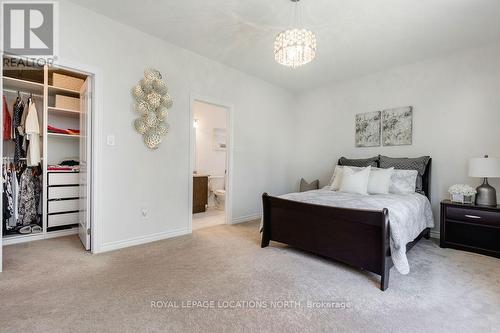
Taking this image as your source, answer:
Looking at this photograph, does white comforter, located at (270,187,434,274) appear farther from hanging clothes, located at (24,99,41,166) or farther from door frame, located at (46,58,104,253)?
hanging clothes, located at (24,99,41,166)

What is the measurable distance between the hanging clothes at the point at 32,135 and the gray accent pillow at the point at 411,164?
473cm

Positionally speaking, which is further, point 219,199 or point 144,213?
point 219,199

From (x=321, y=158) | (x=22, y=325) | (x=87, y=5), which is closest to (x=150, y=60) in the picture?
(x=87, y=5)

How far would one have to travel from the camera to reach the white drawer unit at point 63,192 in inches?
129

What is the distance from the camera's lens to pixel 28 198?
3.28 metres

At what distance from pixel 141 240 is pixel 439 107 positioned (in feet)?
14.2

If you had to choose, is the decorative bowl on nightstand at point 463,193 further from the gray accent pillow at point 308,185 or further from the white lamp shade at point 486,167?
the gray accent pillow at point 308,185

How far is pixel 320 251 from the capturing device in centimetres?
254

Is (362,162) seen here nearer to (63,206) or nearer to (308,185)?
(308,185)

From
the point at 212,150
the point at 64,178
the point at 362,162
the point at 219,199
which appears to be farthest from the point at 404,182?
the point at 64,178

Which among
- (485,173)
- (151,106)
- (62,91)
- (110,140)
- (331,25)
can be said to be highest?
(331,25)

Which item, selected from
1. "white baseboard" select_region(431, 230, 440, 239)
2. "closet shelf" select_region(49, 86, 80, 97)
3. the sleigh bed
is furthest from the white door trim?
"white baseboard" select_region(431, 230, 440, 239)

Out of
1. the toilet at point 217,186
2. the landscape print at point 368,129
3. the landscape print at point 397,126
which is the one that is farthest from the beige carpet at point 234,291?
the toilet at point 217,186

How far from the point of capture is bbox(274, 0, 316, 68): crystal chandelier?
7.01 ft
